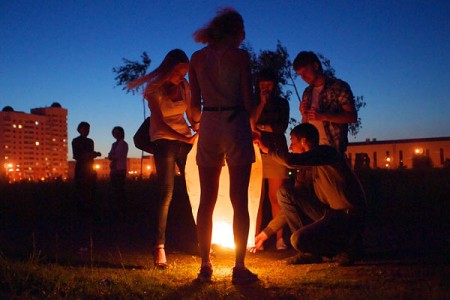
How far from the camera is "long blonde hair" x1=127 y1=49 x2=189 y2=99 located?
5.64 m

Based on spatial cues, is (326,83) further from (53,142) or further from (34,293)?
(53,142)

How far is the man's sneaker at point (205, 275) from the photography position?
15.5ft

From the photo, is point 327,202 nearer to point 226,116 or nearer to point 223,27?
point 226,116

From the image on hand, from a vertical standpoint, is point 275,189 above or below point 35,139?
below

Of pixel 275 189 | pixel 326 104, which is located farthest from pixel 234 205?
pixel 275 189

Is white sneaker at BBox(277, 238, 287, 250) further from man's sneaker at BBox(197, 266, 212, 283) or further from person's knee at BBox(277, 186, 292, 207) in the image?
man's sneaker at BBox(197, 266, 212, 283)

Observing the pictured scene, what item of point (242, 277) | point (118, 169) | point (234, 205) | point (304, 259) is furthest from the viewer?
point (118, 169)

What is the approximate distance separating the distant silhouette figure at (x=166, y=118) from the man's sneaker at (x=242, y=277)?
1.12 meters

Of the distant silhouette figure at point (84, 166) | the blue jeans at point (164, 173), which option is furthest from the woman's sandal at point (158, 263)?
the distant silhouette figure at point (84, 166)

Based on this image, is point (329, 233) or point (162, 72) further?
point (162, 72)

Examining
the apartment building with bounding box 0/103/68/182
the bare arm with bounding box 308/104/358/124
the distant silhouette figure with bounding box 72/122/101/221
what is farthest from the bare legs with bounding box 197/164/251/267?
the apartment building with bounding box 0/103/68/182

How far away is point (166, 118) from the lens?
584 cm

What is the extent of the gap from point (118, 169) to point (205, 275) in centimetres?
699

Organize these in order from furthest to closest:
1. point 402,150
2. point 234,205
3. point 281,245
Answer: point 402,150, point 281,245, point 234,205
